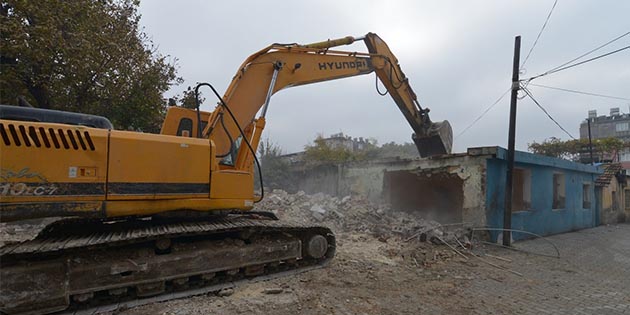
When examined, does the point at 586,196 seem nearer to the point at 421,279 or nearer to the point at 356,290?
the point at 421,279

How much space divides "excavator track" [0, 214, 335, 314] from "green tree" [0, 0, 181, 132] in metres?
5.35

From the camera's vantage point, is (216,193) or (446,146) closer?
(216,193)

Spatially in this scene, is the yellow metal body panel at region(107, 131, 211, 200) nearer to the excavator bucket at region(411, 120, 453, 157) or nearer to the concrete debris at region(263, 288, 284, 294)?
the concrete debris at region(263, 288, 284, 294)

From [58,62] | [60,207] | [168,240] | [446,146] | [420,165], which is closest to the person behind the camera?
[60,207]

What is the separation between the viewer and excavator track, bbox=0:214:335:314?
3484mm

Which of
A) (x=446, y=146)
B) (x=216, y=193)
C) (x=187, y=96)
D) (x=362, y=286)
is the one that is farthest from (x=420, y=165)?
(x=216, y=193)

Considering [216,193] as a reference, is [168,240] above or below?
below

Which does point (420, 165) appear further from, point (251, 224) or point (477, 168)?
point (251, 224)

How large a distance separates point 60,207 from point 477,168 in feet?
30.3

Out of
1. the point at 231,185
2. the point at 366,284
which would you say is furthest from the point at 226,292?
the point at 366,284

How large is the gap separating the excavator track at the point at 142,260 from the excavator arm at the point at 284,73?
1.26 metres

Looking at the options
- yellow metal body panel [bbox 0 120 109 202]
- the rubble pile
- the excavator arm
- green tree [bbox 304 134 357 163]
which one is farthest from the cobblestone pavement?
green tree [bbox 304 134 357 163]

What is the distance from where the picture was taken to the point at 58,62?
834 cm

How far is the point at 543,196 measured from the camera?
12523 millimetres
